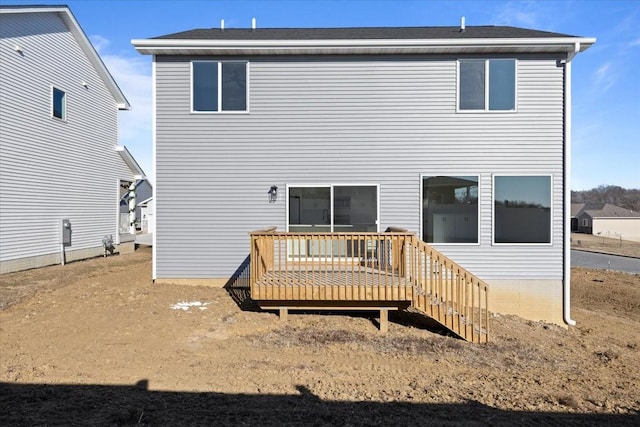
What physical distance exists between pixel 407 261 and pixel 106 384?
4.69 metres

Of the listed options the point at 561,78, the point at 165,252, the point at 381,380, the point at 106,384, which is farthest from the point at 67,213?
the point at 561,78

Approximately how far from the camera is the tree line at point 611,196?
280ft

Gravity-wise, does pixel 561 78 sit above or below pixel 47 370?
above

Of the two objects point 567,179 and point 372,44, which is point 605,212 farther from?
point 372,44

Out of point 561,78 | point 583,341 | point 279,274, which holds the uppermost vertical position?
point 561,78

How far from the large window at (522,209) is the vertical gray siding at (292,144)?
0.71 metres

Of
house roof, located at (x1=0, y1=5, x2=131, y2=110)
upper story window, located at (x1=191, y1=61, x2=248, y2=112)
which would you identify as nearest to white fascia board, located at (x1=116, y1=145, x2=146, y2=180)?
house roof, located at (x1=0, y1=5, x2=131, y2=110)

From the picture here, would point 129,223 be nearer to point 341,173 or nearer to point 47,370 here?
point 341,173

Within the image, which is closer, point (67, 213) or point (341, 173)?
point (341, 173)

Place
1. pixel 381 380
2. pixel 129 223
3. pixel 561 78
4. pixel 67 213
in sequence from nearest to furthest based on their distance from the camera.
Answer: pixel 381 380 → pixel 561 78 → pixel 67 213 → pixel 129 223

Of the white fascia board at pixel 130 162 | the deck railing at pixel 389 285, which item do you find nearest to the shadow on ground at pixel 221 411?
the deck railing at pixel 389 285

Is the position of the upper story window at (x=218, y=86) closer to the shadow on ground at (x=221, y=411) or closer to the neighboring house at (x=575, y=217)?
the shadow on ground at (x=221, y=411)

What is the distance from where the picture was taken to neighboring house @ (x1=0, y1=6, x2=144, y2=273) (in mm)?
10633

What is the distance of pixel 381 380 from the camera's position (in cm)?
436
